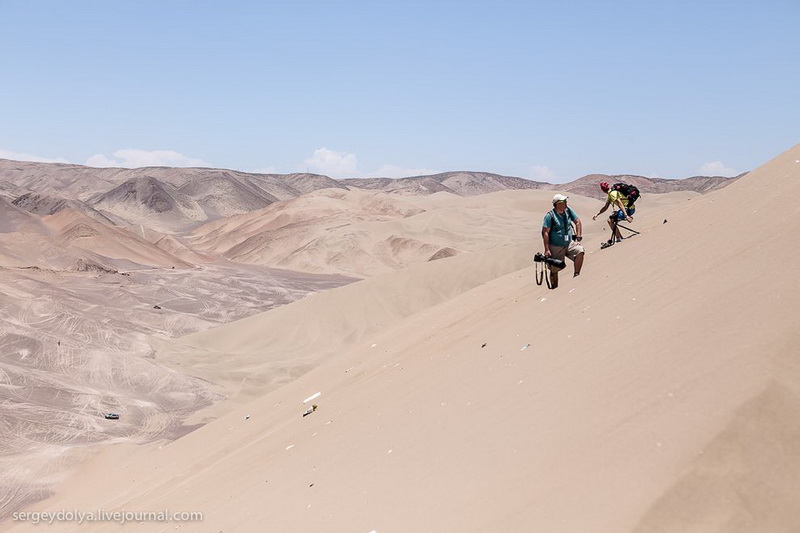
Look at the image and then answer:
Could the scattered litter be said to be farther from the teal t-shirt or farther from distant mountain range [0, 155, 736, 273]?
distant mountain range [0, 155, 736, 273]

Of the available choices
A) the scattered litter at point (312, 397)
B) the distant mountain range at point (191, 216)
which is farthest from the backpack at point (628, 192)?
the distant mountain range at point (191, 216)

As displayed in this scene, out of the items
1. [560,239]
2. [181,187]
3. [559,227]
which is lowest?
[560,239]

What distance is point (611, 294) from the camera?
250 inches

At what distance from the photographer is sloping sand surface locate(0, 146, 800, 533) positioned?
118 inches

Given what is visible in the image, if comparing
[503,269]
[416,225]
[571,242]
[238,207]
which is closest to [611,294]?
[571,242]

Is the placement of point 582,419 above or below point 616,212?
below

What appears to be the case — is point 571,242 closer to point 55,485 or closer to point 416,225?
point 55,485

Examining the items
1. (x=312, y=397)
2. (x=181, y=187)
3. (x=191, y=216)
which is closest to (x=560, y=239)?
(x=312, y=397)

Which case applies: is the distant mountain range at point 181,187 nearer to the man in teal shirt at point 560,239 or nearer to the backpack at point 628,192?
the backpack at point 628,192

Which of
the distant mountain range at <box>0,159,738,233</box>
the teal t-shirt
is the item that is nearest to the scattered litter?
the teal t-shirt

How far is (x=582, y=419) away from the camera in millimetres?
3848

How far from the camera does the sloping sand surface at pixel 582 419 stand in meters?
3.00

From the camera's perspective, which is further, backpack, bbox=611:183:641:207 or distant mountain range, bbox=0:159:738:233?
distant mountain range, bbox=0:159:738:233

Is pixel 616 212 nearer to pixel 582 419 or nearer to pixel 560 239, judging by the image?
pixel 560 239
